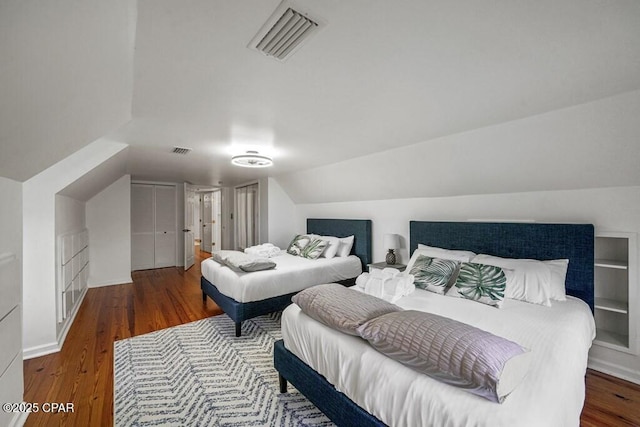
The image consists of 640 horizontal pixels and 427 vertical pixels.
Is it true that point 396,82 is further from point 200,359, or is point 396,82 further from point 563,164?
point 200,359

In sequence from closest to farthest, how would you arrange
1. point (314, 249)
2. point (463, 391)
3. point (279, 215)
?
point (463, 391), point (314, 249), point (279, 215)

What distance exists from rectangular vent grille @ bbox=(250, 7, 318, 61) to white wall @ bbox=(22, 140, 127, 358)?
2650 millimetres

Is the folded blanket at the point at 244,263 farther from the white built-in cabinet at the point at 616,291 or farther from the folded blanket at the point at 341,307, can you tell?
the white built-in cabinet at the point at 616,291

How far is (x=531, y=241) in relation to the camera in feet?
8.37

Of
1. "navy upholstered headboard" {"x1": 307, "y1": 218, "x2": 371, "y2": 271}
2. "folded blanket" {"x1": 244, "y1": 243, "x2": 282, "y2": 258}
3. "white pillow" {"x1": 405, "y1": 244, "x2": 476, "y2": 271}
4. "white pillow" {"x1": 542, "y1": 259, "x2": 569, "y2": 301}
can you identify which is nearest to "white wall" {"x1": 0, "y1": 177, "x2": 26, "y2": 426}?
"folded blanket" {"x1": 244, "y1": 243, "x2": 282, "y2": 258}

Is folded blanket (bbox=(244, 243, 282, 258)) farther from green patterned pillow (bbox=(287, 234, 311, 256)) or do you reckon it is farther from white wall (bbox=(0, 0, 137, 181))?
white wall (bbox=(0, 0, 137, 181))

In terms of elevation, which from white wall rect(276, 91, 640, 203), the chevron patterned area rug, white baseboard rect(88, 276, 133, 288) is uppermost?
white wall rect(276, 91, 640, 203)

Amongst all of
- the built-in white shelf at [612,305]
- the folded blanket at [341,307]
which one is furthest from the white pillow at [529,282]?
the folded blanket at [341,307]

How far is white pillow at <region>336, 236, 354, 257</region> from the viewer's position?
4.11 metres

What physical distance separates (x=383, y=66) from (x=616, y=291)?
2859 millimetres

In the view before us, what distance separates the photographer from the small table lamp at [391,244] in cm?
357

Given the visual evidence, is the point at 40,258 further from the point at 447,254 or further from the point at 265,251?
the point at 447,254

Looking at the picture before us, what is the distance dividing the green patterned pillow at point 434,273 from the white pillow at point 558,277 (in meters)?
0.71

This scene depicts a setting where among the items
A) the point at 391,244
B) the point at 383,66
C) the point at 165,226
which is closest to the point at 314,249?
the point at 391,244
